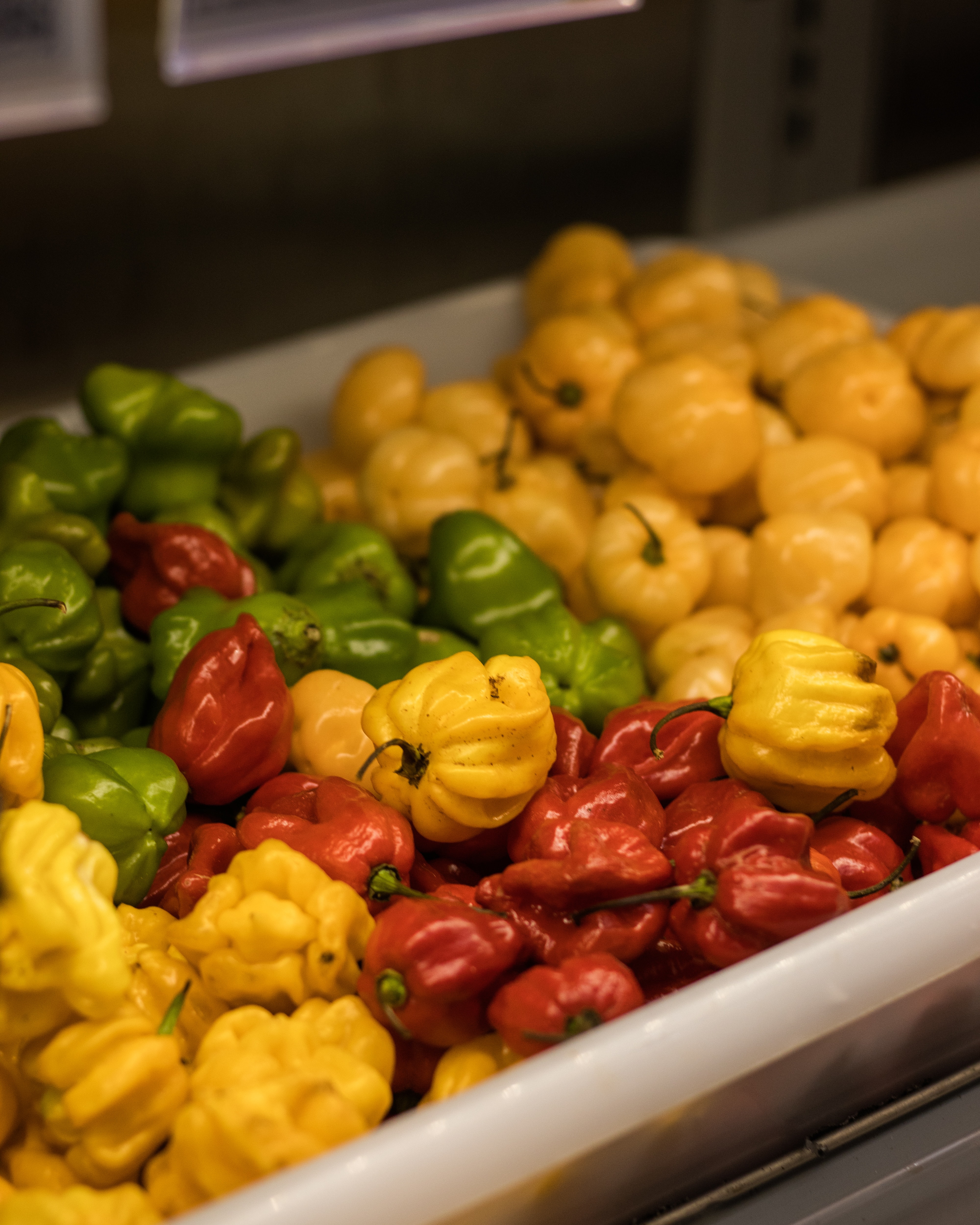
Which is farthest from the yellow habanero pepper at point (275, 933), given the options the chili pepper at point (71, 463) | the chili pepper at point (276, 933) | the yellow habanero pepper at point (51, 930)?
the chili pepper at point (71, 463)

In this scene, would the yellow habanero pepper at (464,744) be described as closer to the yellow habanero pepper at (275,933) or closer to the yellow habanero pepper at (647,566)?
the yellow habanero pepper at (275,933)

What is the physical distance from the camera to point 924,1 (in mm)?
3467

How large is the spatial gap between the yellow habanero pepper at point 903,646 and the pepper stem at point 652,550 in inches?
11.3

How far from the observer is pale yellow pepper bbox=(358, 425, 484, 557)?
A: 2.13 meters

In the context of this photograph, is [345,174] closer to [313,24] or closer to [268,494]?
[313,24]

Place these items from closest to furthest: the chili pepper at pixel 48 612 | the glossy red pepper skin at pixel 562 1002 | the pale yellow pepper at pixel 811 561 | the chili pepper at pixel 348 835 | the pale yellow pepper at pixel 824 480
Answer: the glossy red pepper skin at pixel 562 1002
the chili pepper at pixel 348 835
the chili pepper at pixel 48 612
the pale yellow pepper at pixel 811 561
the pale yellow pepper at pixel 824 480

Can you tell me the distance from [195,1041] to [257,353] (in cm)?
154

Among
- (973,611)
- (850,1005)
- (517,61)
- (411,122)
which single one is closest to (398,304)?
(411,122)

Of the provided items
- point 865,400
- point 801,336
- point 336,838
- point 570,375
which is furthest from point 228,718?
point 801,336

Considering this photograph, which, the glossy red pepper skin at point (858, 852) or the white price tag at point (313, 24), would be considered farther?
the white price tag at point (313, 24)

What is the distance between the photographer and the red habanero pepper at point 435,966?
1.11 metres

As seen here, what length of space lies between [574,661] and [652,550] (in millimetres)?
275

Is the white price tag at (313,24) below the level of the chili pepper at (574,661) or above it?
above

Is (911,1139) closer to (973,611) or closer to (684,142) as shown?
(973,611)
